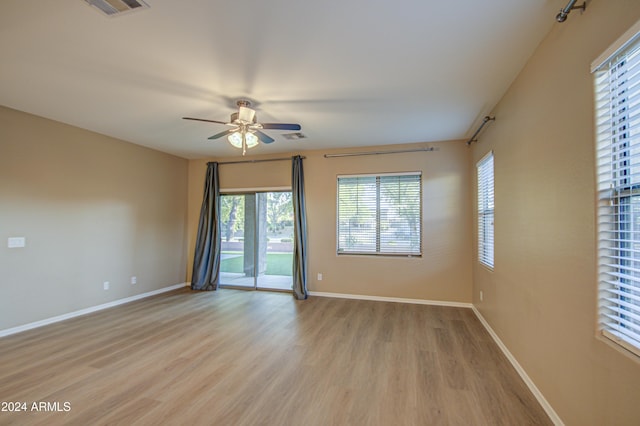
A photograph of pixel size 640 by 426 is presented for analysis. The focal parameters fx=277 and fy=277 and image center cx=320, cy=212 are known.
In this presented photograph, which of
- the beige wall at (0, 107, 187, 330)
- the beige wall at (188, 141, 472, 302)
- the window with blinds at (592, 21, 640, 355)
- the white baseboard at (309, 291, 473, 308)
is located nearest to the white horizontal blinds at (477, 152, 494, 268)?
the beige wall at (188, 141, 472, 302)

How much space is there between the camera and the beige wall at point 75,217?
347 cm

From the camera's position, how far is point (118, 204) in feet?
15.4

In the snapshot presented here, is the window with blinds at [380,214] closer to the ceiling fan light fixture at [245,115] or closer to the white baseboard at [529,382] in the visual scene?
the white baseboard at [529,382]

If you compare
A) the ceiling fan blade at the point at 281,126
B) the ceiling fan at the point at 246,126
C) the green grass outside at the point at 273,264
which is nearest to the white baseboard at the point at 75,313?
the green grass outside at the point at 273,264

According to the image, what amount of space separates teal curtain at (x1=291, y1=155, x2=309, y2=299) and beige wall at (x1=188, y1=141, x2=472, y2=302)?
0.52 ft

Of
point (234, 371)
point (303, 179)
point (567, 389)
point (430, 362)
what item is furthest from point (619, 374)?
point (303, 179)

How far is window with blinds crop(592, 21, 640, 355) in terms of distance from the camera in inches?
51.8

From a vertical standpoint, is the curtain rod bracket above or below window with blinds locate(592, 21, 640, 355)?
above

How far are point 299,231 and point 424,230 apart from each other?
2.22 meters

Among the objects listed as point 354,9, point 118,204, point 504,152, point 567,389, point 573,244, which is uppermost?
point 354,9

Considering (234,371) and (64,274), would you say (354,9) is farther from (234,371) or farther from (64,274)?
(64,274)

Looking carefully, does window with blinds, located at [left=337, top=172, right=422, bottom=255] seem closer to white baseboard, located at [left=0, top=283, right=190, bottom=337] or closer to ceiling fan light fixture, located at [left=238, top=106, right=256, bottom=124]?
ceiling fan light fixture, located at [left=238, top=106, right=256, bottom=124]

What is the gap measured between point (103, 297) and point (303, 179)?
12.7 ft

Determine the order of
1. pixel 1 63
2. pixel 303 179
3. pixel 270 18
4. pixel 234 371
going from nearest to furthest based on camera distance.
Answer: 1. pixel 270 18
2. pixel 1 63
3. pixel 234 371
4. pixel 303 179
